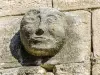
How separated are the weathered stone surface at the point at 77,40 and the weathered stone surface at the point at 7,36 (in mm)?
350

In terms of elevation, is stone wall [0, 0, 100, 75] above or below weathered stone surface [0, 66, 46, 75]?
above

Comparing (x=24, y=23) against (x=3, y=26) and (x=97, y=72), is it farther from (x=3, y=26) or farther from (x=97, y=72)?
(x=97, y=72)

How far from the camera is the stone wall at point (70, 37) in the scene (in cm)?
327

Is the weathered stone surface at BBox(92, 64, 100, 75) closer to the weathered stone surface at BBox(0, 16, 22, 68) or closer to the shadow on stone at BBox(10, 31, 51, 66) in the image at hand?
the shadow on stone at BBox(10, 31, 51, 66)

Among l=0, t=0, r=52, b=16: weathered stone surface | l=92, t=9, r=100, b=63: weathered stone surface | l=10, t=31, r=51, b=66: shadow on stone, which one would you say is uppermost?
l=0, t=0, r=52, b=16: weathered stone surface

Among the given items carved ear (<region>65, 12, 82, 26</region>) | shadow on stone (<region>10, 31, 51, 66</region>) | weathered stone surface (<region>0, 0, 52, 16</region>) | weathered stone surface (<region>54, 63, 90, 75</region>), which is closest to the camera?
weathered stone surface (<region>54, 63, 90, 75</region>)

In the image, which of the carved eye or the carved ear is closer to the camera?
the carved eye

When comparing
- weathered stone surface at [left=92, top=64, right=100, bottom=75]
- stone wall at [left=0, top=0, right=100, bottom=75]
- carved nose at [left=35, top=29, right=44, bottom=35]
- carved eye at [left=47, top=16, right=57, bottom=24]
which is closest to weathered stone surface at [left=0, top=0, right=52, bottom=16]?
stone wall at [left=0, top=0, right=100, bottom=75]

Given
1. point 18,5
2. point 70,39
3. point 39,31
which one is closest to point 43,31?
point 39,31

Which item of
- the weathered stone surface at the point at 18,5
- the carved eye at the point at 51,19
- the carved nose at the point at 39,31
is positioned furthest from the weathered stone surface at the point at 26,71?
the weathered stone surface at the point at 18,5

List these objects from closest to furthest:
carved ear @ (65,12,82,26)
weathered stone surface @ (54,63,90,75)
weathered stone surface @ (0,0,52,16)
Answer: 1. weathered stone surface @ (54,63,90,75)
2. carved ear @ (65,12,82,26)
3. weathered stone surface @ (0,0,52,16)

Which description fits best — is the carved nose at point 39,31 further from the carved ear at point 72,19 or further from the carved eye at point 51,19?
the carved ear at point 72,19

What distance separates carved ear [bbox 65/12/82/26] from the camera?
11.5ft

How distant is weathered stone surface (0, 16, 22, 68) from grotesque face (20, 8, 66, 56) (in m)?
0.17
